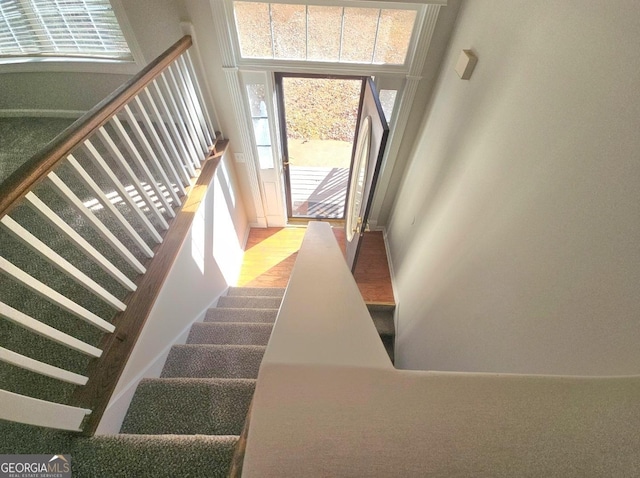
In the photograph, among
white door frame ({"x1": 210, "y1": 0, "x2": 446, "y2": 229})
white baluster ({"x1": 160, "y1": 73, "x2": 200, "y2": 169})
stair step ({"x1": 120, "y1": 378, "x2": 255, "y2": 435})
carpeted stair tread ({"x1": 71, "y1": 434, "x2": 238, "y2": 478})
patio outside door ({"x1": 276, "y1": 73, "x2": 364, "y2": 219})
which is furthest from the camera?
patio outside door ({"x1": 276, "y1": 73, "x2": 364, "y2": 219})

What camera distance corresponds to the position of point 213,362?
4.83ft

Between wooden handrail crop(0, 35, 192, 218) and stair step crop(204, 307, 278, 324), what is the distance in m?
1.46

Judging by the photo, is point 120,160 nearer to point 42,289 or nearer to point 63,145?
point 63,145

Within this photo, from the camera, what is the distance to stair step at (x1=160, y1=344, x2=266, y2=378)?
4.70ft

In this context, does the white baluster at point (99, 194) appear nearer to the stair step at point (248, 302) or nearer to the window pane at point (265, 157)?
the stair step at point (248, 302)

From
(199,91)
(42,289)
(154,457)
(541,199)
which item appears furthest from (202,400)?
(199,91)

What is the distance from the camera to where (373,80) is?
2035 millimetres

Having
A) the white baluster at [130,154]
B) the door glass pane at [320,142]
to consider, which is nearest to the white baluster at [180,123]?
the white baluster at [130,154]

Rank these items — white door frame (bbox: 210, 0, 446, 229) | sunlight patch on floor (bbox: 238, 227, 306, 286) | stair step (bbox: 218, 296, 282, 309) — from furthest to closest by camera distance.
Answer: sunlight patch on floor (bbox: 238, 227, 306, 286)
stair step (bbox: 218, 296, 282, 309)
white door frame (bbox: 210, 0, 446, 229)

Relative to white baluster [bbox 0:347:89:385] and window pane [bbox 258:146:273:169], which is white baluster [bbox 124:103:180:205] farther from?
window pane [bbox 258:146:273:169]

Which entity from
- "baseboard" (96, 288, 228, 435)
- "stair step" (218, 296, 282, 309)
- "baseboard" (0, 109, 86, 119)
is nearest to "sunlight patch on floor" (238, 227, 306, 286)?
"stair step" (218, 296, 282, 309)

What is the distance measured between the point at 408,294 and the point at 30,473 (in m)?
2.08

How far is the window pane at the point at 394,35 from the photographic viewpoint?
5.69 feet

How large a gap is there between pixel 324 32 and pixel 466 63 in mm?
933
